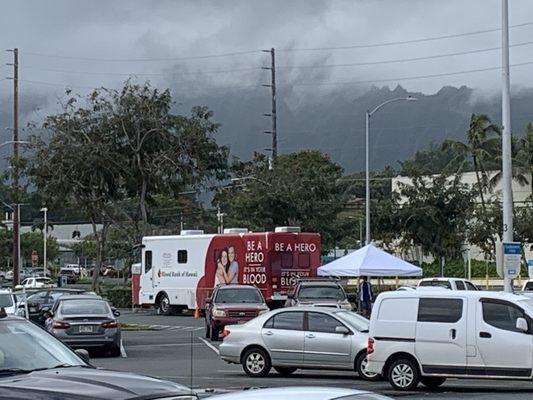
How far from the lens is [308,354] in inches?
854

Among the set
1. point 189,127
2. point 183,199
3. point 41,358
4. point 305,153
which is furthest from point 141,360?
point 183,199

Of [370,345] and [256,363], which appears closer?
[370,345]

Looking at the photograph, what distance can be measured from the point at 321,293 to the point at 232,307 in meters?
3.28

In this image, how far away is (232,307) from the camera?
107ft

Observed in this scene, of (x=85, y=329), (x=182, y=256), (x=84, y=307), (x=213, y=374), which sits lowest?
(x=213, y=374)

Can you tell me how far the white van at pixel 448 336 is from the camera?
18.8 metres

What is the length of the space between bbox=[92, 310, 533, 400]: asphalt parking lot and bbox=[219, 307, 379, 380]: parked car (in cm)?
32

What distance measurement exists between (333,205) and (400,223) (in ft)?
13.5

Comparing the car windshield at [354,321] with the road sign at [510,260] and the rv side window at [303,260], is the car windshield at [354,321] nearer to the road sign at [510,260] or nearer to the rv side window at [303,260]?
the road sign at [510,260]

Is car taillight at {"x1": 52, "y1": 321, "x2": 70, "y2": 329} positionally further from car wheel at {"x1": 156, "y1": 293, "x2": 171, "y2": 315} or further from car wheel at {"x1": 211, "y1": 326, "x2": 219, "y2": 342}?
car wheel at {"x1": 156, "y1": 293, "x2": 171, "y2": 315}

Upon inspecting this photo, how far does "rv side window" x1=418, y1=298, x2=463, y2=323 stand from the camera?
1922cm

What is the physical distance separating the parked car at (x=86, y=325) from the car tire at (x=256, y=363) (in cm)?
686

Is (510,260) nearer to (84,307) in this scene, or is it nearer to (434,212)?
(84,307)

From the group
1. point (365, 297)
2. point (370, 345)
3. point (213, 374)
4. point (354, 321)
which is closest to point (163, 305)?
point (365, 297)
